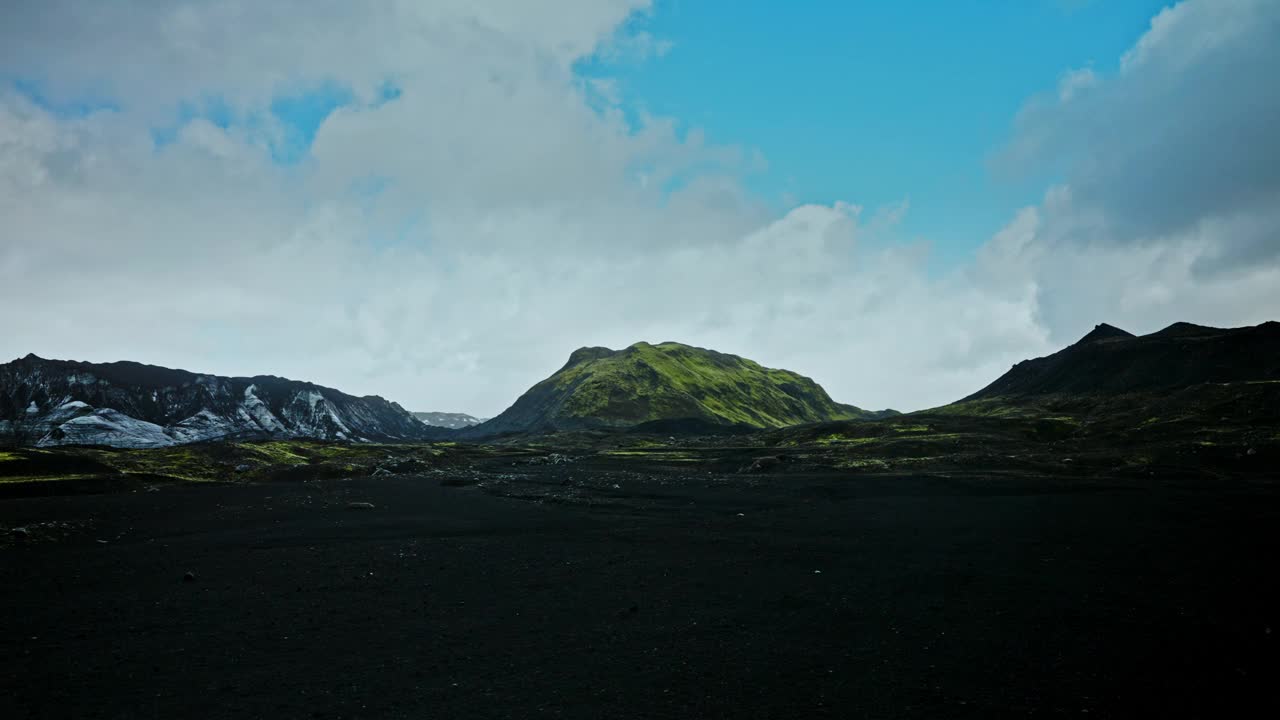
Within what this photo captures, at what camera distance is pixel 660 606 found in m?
18.0

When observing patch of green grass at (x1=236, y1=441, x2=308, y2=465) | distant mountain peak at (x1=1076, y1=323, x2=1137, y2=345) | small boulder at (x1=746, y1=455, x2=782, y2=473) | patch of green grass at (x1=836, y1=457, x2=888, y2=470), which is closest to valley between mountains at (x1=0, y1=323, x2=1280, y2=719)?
patch of green grass at (x1=836, y1=457, x2=888, y2=470)

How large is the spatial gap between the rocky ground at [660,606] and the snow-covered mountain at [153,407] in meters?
103

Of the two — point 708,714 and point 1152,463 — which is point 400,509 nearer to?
point 708,714

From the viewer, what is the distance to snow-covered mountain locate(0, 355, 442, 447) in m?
119

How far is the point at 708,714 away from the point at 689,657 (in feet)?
9.29

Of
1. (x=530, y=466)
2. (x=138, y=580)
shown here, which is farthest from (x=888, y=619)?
(x=530, y=466)

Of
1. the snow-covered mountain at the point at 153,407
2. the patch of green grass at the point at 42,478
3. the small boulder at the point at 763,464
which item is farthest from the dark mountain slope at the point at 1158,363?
the snow-covered mountain at the point at 153,407

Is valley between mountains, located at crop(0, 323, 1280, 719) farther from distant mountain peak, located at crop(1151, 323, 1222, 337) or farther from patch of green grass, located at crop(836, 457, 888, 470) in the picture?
Answer: distant mountain peak, located at crop(1151, 323, 1222, 337)

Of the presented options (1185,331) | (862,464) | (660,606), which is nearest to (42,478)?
(660,606)

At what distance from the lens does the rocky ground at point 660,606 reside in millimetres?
12117

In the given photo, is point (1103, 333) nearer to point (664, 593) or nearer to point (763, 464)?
point (763, 464)

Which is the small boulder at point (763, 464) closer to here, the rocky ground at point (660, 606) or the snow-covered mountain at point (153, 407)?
the rocky ground at point (660, 606)

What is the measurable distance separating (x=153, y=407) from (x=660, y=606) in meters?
164

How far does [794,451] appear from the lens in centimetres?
8031
